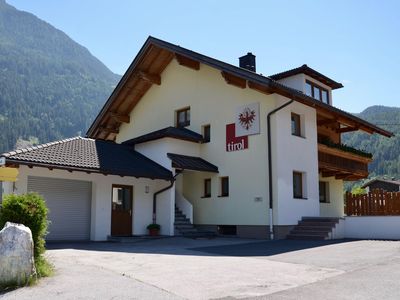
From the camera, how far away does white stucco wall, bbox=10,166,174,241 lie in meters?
15.6

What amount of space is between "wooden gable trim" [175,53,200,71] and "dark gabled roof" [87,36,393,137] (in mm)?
261

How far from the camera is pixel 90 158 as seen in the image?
1678 centimetres

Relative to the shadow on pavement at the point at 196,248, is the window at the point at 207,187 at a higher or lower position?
higher

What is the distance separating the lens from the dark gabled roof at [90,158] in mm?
14664

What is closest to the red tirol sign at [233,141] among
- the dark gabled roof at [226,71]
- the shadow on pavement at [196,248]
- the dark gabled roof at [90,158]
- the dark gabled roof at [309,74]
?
the dark gabled roof at [226,71]

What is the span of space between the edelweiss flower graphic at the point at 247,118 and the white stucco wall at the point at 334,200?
6.72m

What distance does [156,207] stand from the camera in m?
19.0

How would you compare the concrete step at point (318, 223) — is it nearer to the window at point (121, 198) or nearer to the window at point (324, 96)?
the window at point (121, 198)

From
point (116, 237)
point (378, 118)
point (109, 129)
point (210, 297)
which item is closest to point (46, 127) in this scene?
point (378, 118)

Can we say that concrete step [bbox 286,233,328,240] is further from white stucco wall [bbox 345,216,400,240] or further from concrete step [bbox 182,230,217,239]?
concrete step [bbox 182,230,217,239]

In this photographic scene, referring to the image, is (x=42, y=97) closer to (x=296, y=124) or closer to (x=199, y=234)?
(x=296, y=124)

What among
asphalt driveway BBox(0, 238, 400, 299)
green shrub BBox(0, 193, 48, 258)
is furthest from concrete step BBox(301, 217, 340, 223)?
green shrub BBox(0, 193, 48, 258)

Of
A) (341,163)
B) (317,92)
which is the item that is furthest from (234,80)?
(341,163)

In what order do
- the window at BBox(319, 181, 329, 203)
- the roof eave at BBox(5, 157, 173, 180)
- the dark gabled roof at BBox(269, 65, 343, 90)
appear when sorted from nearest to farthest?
the roof eave at BBox(5, 157, 173, 180)
the dark gabled roof at BBox(269, 65, 343, 90)
the window at BBox(319, 181, 329, 203)
